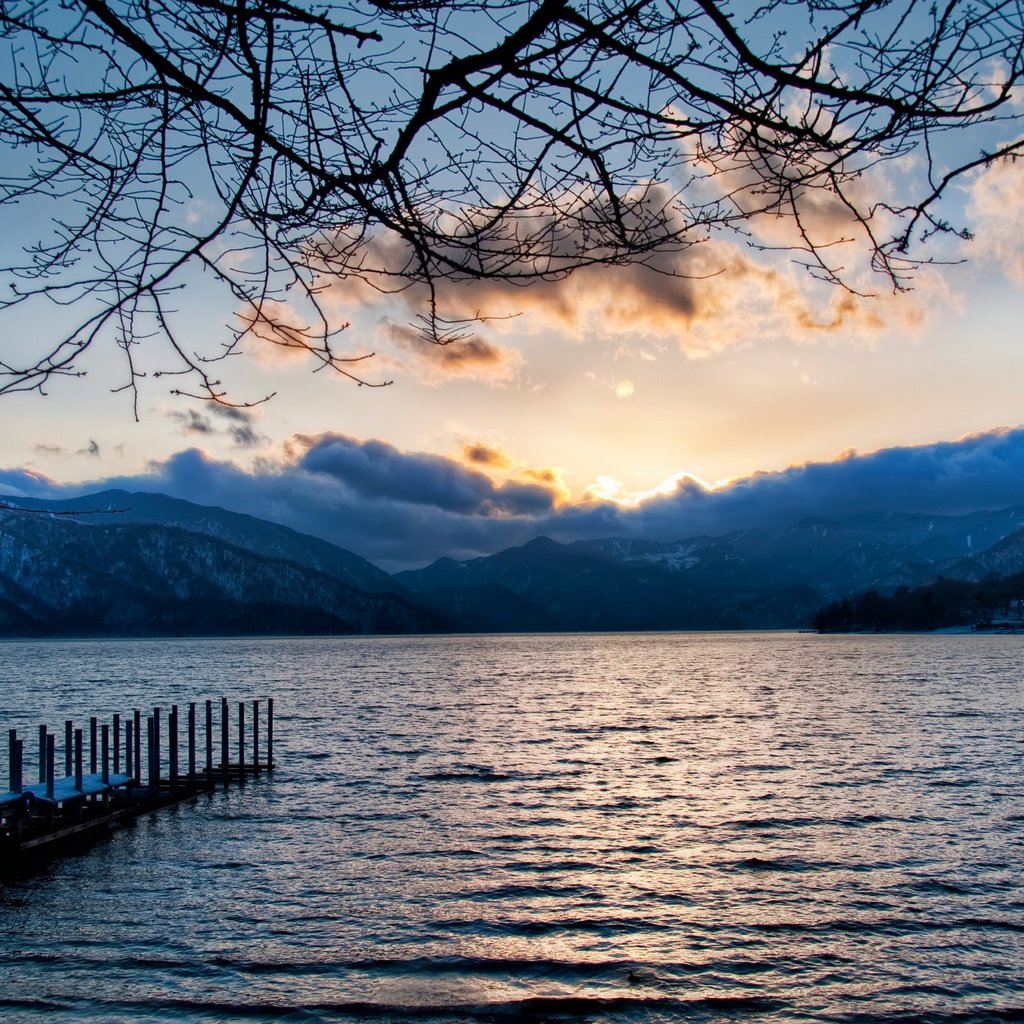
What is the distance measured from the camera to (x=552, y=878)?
24281 millimetres

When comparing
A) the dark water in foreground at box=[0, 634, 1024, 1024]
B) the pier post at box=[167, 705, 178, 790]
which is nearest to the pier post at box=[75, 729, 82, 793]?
the dark water in foreground at box=[0, 634, 1024, 1024]

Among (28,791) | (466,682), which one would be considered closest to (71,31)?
(28,791)

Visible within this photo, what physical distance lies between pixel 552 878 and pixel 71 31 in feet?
76.9

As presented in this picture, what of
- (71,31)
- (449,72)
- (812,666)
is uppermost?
(71,31)

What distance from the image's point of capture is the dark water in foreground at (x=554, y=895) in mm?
16562

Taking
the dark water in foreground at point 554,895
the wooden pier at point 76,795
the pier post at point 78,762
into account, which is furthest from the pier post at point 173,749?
the pier post at point 78,762

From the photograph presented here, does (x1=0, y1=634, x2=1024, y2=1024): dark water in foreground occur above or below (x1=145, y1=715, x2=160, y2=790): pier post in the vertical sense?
below

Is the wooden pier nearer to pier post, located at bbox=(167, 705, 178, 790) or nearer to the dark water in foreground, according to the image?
pier post, located at bbox=(167, 705, 178, 790)

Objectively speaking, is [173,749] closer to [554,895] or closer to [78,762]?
[78,762]

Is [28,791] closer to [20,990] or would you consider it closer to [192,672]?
[20,990]

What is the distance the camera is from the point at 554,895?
74.6 feet

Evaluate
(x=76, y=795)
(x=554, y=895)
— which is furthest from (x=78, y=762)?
(x=554, y=895)

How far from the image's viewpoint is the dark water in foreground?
16562mm

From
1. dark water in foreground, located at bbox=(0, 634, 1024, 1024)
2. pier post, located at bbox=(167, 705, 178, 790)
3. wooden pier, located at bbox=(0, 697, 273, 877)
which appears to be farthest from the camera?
pier post, located at bbox=(167, 705, 178, 790)
